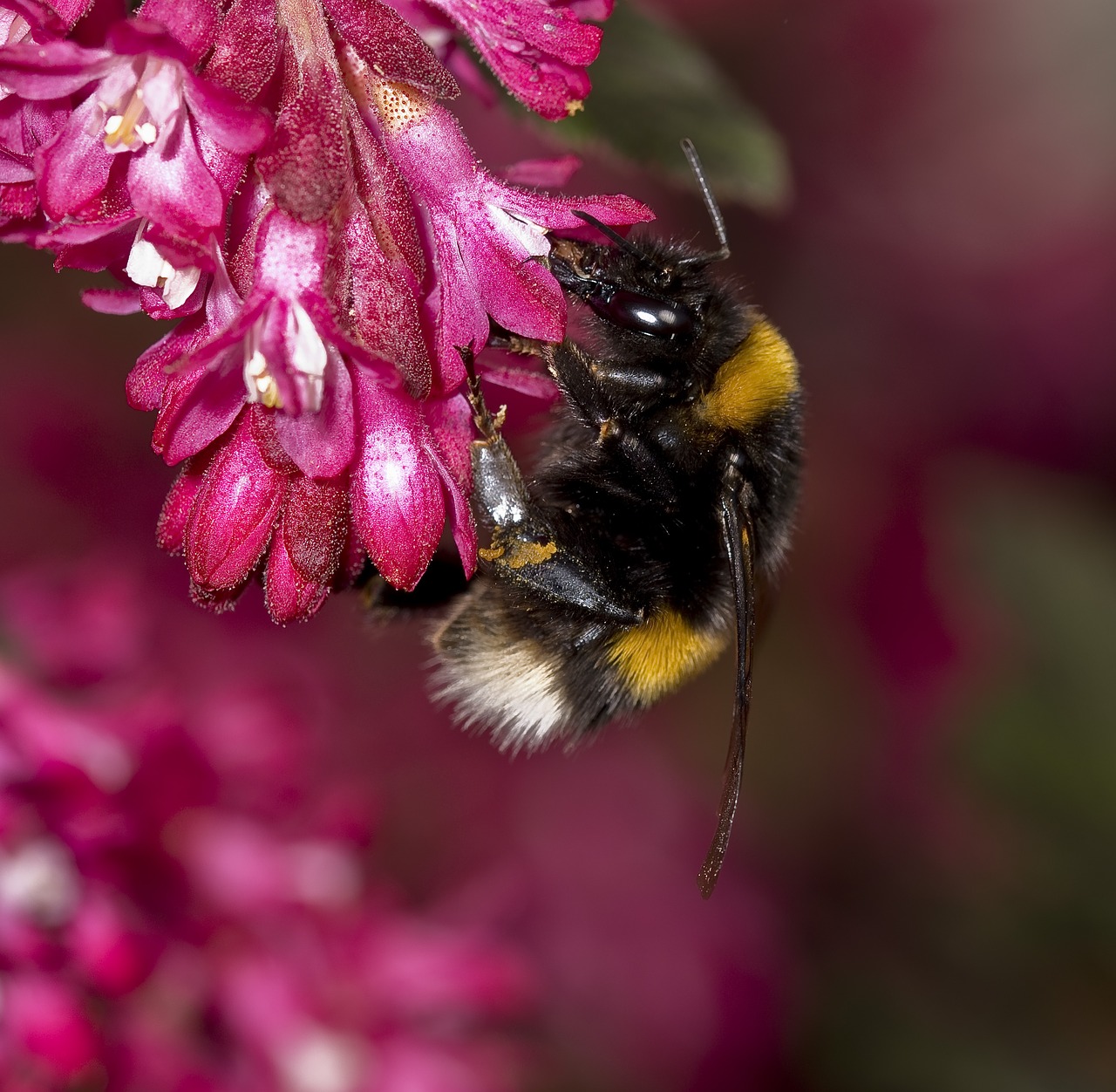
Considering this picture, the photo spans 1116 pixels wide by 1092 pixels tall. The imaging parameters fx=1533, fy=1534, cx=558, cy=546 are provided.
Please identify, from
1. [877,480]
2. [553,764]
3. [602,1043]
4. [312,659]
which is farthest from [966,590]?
[312,659]

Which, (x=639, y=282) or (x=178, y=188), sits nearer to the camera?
(x=178, y=188)

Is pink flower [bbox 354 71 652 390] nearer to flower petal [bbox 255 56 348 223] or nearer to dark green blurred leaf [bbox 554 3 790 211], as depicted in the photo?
flower petal [bbox 255 56 348 223]

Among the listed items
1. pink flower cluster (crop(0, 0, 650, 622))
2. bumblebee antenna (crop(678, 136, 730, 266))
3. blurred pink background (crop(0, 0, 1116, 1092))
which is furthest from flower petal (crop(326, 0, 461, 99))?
blurred pink background (crop(0, 0, 1116, 1092))

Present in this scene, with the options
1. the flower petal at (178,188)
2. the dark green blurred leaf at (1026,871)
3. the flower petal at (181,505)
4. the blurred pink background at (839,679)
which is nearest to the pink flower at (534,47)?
the flower petal at (178,188)

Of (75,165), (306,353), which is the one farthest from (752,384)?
(75,165)

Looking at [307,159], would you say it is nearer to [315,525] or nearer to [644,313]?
[315,525]

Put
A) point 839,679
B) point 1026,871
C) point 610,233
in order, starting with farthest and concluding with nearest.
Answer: point 839,679
point 1026,871
point 610,233

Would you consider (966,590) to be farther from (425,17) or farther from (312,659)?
(425,17)
